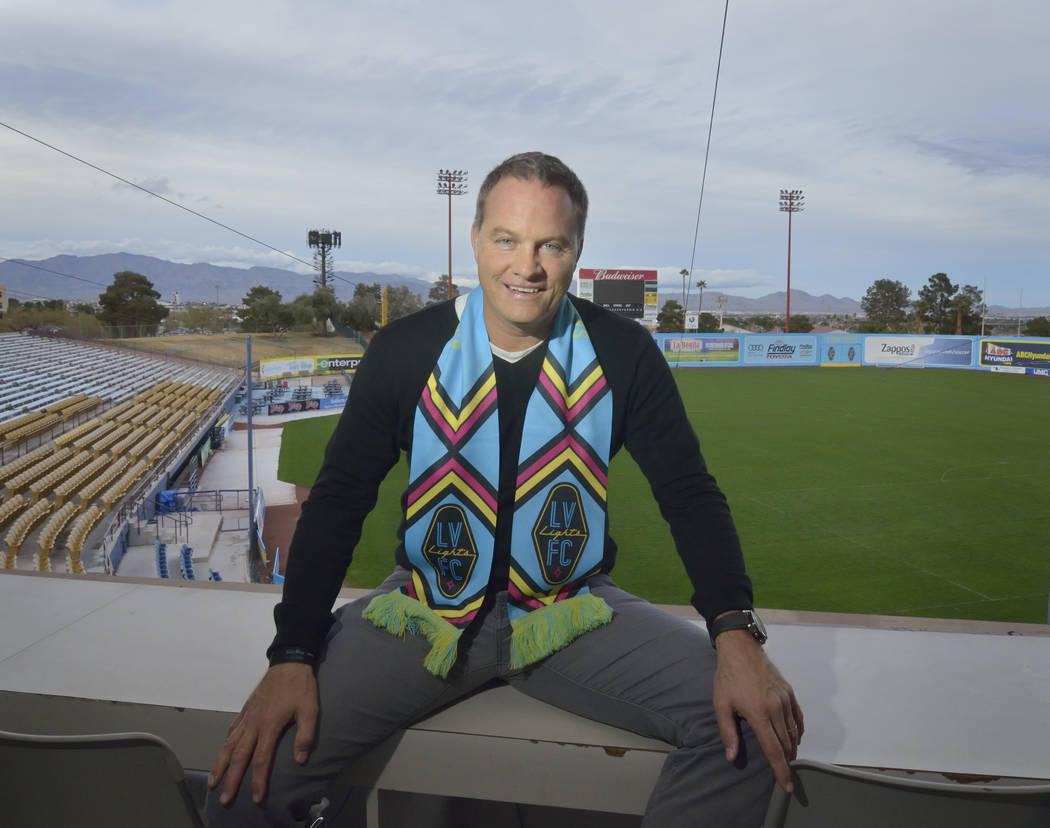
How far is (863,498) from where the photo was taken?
39.1ft

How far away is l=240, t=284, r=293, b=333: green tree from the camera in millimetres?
12367

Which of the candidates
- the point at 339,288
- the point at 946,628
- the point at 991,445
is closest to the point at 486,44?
the point at 339,288

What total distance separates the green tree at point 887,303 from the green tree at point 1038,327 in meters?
6.35

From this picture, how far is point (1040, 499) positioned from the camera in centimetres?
1185

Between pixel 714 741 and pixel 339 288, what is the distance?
69.3ft

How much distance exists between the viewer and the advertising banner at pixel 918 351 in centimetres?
→ 2247

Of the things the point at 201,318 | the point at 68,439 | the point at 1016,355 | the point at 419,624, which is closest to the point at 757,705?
the point at 419,624

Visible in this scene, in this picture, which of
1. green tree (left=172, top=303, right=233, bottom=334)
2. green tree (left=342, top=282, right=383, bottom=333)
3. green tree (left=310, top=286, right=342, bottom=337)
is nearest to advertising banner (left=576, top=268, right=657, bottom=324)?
green tree (left=342, top=282, right=383, bottom=333)

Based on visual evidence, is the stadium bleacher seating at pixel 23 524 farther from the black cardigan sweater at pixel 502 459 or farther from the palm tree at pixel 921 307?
the palm tree at pixel 921 307

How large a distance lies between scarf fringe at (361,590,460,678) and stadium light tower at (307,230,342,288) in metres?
21.2

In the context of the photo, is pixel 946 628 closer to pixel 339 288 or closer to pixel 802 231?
pixel 339 288

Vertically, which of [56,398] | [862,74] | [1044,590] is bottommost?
[1044,590]

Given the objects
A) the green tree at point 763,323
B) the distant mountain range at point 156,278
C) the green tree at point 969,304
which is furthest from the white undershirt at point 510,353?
the green tree at point 969,304

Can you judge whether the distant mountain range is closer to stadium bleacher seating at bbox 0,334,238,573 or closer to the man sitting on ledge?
stadium bleacher seating at bbox 0,334,238,573
